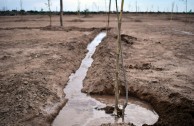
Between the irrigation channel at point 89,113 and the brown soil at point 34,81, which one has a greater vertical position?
the brown soil at point 34,81

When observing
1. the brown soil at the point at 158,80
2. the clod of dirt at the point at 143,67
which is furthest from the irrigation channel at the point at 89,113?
the clod of dirt at the point at 143,67

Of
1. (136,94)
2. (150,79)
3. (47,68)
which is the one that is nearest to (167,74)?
(150,79)

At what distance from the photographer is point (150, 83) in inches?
391

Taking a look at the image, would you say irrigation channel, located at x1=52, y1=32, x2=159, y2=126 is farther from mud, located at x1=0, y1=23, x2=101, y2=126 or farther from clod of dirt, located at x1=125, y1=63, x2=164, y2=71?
clod of dirt, located at x1=125, y1=63, x2=164, y2=71

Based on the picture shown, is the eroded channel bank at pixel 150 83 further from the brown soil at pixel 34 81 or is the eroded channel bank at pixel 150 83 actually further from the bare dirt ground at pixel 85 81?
the brown soil at pixel 34 81

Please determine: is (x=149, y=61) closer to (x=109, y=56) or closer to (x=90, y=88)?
(x=109, y=56)

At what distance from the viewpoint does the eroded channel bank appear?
7512 millimetres

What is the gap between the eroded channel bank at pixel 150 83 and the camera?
7.51 metres

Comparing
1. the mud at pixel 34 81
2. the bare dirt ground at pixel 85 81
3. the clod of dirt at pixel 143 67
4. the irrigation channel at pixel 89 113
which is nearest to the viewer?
the mud at pixel 34 81

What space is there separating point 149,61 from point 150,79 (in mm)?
3450

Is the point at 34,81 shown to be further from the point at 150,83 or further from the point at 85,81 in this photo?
the point at 150,83

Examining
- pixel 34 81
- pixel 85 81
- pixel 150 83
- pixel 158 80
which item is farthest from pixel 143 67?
pixel 34 81

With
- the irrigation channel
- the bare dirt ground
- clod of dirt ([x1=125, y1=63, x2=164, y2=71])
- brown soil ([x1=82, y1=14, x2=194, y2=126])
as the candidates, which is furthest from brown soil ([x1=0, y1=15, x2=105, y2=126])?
clod of dirt ([x1=125, y1=63, x2=164, y2=71])

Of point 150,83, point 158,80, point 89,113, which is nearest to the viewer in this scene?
point 89,113
